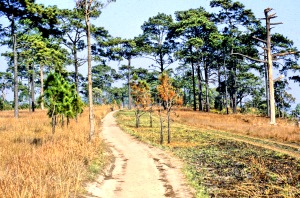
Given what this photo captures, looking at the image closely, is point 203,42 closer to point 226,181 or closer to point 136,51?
point 136,51

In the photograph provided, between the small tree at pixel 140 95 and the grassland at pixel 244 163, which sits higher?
the small tree at pixel 140 95

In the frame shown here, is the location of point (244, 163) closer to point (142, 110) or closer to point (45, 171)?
point (45, 171)

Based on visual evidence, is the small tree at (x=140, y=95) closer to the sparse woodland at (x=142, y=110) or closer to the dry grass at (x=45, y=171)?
the sparse woodland at (x=142, y=110)

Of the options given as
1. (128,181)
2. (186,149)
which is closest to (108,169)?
(128,181)

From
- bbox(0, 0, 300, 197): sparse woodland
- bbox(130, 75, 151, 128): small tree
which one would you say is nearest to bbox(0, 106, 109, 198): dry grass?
bbox(0, 0, 300, 197): sparse woodland

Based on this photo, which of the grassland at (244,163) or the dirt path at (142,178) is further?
the dirt path at (142,178)

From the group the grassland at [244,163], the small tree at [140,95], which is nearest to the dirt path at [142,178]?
the grassland at [244,163]

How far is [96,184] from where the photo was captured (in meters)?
9.93

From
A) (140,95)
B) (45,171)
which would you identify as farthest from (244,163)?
(140,95)

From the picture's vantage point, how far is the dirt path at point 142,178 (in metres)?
9.33

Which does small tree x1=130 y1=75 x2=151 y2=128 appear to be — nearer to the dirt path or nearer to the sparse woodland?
the sparse woodland

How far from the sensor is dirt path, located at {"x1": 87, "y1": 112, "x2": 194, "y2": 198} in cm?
933

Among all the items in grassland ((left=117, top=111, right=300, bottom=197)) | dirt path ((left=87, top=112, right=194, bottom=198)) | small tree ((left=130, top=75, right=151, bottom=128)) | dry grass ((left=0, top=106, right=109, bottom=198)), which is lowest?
dirt path ((left=87, top=112, right=194, bottom=198))

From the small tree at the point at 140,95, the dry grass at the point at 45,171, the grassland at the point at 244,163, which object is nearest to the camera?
the dry grass at the point at 45,171
